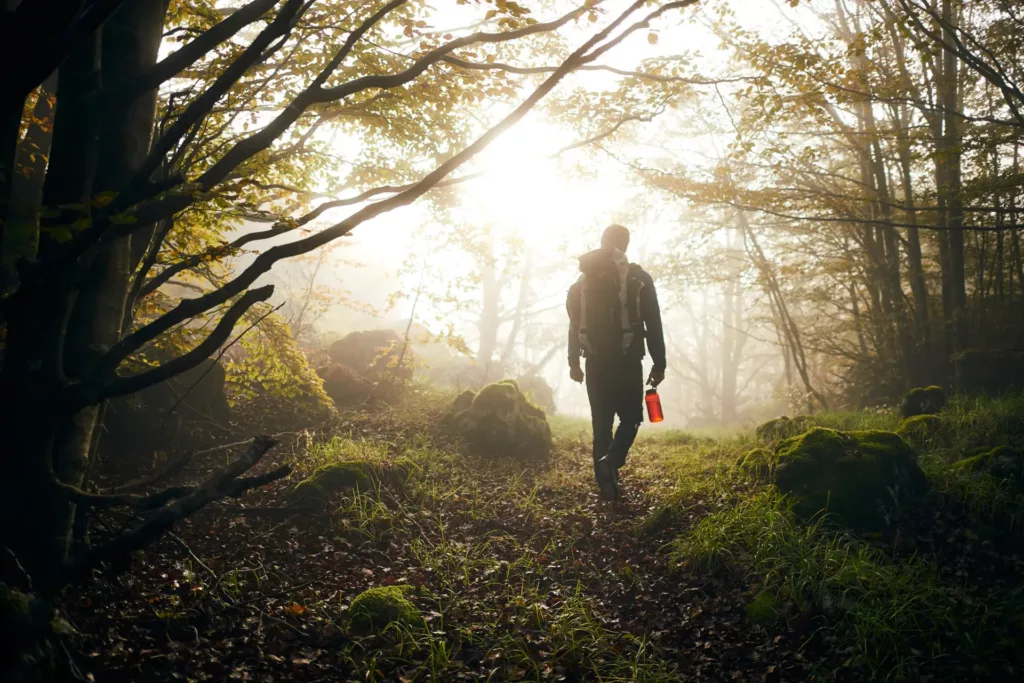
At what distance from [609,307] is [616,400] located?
96cm

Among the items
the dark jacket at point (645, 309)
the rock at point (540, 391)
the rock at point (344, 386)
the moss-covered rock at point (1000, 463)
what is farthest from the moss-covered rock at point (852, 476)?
the rock at point (540, 391)

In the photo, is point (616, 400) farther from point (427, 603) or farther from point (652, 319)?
point (427, 603)

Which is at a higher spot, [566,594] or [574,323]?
[574,323]

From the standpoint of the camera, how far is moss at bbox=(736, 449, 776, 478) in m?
5.44

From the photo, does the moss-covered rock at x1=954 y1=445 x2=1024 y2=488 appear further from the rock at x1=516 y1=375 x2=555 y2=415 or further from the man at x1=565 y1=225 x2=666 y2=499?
the rock at x1=516 y1=375 x2=555 y2=415

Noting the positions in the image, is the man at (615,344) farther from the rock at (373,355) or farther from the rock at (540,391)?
the rock at (540,391)

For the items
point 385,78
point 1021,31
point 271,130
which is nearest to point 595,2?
point 385,78

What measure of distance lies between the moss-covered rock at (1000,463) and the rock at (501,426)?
15.2 ft

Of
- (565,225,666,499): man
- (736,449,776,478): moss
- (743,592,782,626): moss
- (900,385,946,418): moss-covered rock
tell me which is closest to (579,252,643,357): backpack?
(565,225,666,499): man

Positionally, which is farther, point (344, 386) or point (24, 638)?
point (344, 386)

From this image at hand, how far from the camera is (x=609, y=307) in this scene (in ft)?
18.3

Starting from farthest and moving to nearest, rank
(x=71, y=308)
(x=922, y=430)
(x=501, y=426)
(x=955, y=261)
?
1. (x=955, y=261)
2. (x=501, y=426)
3. (x=922, y=430)
4. (x=71, y=308)

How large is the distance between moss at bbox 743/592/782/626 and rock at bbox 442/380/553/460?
13.8 ft

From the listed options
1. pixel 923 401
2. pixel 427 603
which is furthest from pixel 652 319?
pixel 923 401
